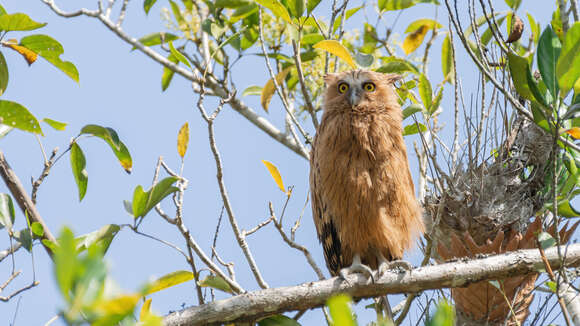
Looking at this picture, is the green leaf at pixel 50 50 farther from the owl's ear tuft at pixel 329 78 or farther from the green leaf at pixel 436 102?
the green leaf at pixel 436 102

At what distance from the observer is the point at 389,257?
3.83 meters

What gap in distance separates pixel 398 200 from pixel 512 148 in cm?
81

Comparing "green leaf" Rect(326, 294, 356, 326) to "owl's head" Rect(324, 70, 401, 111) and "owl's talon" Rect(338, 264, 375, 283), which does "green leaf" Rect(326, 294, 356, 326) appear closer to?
"owl's talon" Rect(338, 264, 375, 283)

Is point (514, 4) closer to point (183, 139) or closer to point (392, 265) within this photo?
point (392, 265)

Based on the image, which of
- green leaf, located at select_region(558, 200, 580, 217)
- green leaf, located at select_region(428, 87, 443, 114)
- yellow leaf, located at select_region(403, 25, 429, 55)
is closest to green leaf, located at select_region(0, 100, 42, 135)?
green leaf, located at select_region(428, 87, 443, 114)

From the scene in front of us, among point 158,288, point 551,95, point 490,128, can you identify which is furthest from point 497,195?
point 158,288

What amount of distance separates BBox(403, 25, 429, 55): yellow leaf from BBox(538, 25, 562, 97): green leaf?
2298 millimetres

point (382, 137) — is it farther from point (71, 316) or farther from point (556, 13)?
point (71, 316)

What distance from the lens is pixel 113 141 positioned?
283 cm

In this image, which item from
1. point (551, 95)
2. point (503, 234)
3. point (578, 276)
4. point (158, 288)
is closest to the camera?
point (551, 95)

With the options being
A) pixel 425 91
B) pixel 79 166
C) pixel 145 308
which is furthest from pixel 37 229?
pixel 425 91

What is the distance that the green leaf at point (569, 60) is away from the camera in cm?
224

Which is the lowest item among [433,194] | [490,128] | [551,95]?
[433,194]

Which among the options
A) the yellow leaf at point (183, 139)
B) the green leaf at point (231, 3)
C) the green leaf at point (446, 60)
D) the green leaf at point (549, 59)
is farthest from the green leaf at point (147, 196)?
the green leaf at point (446, 60)
